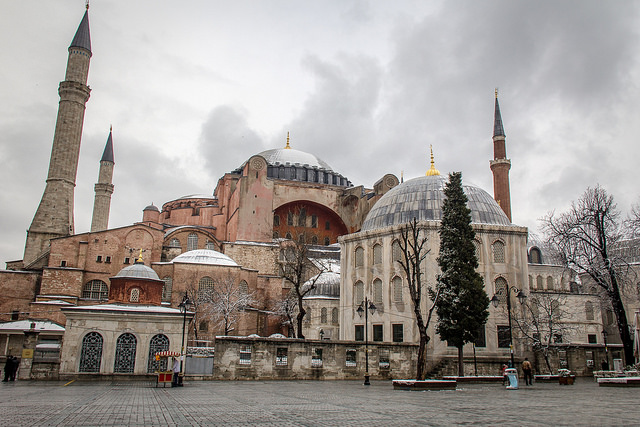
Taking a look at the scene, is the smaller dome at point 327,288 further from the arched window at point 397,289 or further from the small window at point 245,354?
the small window at point 245,354

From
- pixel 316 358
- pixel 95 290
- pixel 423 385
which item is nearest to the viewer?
pixel 423 385

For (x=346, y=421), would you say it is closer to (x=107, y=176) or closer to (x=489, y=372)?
(x=489, y=372)

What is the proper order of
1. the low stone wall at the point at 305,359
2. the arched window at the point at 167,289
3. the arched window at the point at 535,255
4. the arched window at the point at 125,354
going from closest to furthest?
the low stone wall at the point at 305,359
the arched window at the point at 125,354
the arched window at the point at 167,289
the arched window at the point at 535,255

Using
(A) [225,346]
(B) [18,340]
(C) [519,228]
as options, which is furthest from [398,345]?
(B) [18,340]

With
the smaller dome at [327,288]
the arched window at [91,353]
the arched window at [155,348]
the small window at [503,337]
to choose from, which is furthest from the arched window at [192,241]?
the small window at [503,337]

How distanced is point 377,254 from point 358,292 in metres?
2.35

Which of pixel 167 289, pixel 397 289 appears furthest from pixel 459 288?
pixel 167 289

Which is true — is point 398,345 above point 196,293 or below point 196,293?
below

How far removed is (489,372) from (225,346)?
12.7m

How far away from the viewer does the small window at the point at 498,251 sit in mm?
28453

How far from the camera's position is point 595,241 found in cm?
2178

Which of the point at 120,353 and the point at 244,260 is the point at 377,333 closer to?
the point at 120,353

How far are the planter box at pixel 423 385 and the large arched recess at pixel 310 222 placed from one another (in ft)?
115

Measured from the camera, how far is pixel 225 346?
2022 centimetres
